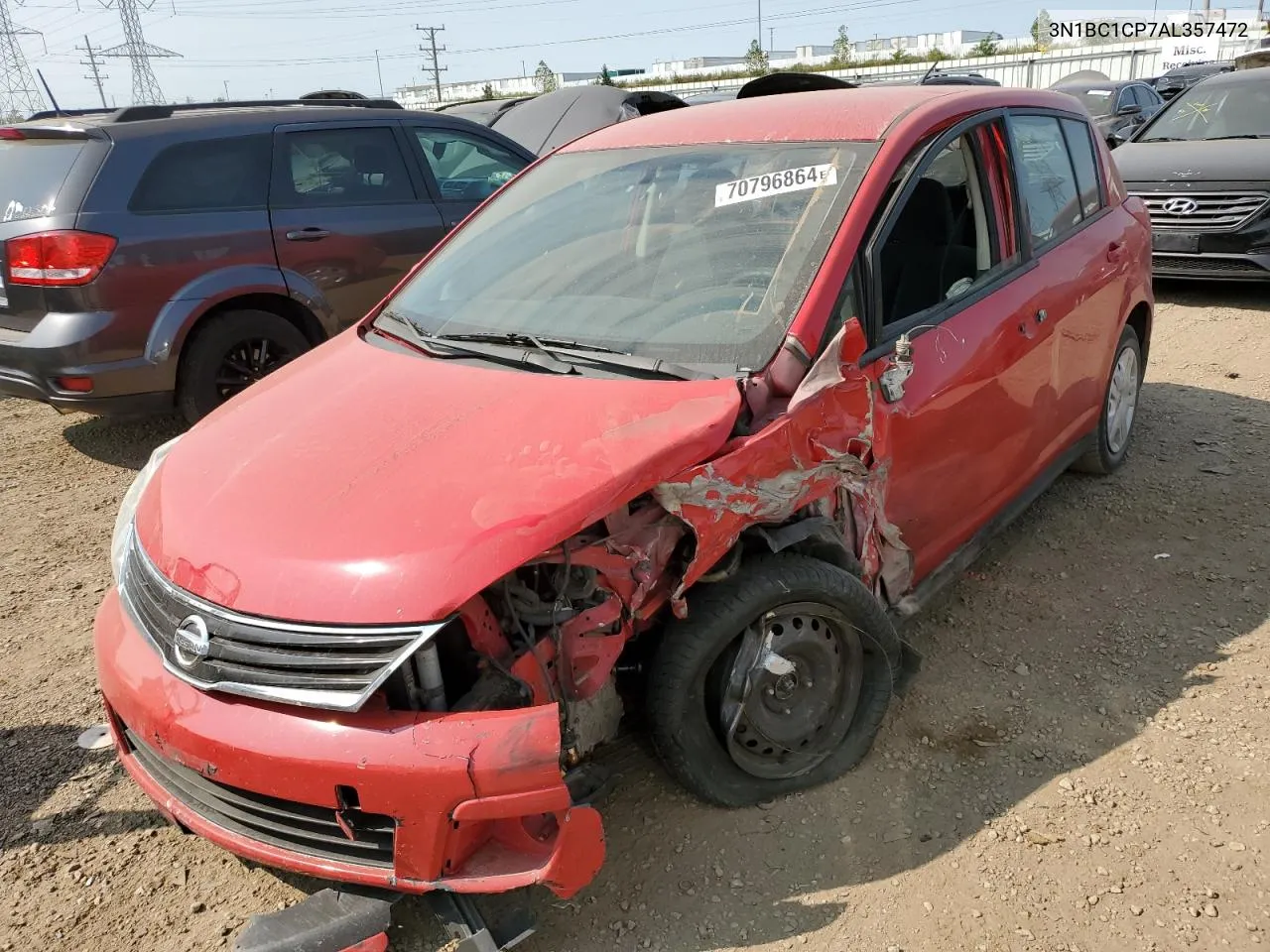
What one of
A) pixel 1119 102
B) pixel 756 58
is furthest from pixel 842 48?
pixel 1119 102

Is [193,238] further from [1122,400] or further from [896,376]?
[1122,400]

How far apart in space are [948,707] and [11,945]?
8.61 ft

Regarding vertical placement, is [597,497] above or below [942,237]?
below

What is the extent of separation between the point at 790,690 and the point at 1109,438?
8.90 feet

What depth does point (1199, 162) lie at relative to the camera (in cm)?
770

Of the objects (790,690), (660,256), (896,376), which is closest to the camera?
(790,690)

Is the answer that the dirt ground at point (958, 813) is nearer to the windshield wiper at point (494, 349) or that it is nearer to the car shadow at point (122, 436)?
the windshield wiper at point (494, 349)

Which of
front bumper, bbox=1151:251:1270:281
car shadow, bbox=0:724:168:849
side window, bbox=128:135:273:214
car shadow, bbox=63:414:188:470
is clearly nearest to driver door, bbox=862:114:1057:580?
car shadow, bbox=0:724:168:849

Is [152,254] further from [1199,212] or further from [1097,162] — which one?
[1199,212]

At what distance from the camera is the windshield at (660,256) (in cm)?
266

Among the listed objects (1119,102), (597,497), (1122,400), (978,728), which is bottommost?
(978,728)

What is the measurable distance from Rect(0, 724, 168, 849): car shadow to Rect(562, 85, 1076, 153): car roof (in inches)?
103

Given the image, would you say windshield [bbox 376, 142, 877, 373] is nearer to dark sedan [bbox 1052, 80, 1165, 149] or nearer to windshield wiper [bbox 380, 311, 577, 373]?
windshield wiper [bbox 380, 311, 577, 373]

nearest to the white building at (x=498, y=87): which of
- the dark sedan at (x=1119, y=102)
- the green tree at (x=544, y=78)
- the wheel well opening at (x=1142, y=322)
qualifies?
the green tree at (x=544, y=78)
